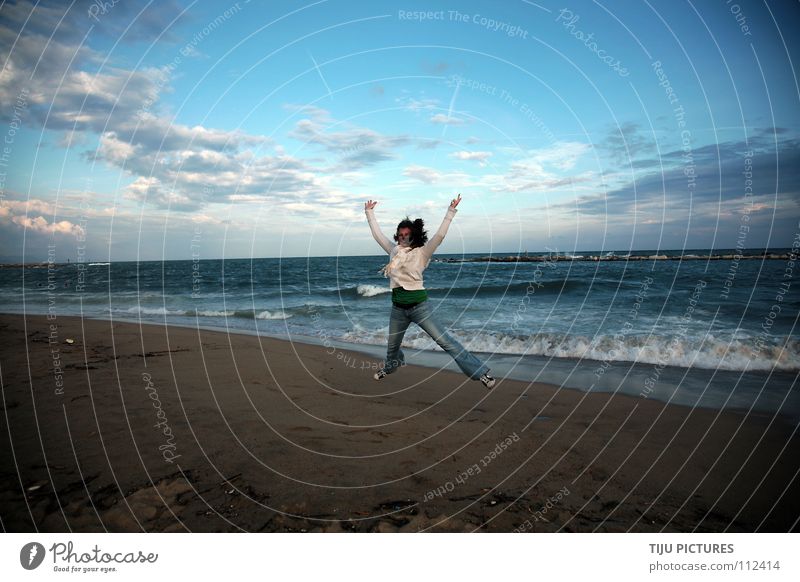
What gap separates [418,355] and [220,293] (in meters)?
29.5

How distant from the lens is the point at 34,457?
539 centimetres

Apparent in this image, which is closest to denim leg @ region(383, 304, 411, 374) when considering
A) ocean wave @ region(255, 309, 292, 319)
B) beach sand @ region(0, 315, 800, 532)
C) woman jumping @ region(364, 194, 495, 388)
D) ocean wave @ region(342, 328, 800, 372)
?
woman jumping @ region(364, 194, 495, 388)

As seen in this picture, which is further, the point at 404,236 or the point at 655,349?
the point at 655,349

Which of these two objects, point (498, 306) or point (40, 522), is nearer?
point (40, 522)

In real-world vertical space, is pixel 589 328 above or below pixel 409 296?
below

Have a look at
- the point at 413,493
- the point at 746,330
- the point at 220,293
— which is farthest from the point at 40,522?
the point at 220,293

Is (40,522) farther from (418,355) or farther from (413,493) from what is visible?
(418,355)

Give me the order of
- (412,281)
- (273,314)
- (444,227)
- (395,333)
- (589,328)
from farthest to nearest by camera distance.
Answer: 1. (273,314)
2. (589,328)
3. (395,333)
4. (412,281)
5. (444,227)

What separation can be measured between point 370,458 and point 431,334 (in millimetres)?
2302

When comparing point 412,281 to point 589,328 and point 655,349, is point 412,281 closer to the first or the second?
point 655,349
